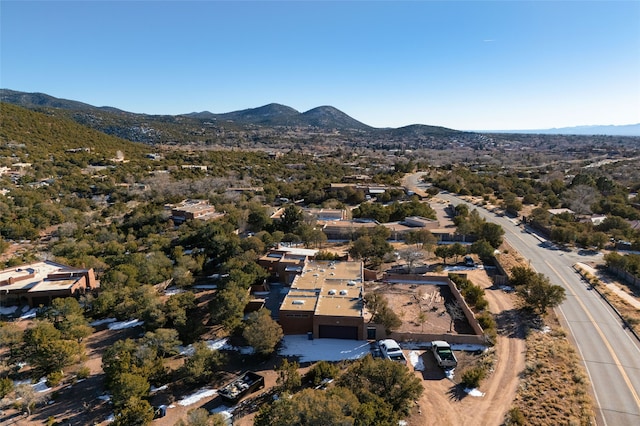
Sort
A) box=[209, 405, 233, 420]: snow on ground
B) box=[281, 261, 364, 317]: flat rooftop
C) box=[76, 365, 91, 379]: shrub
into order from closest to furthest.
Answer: box=[209, 405, 233, 420]: snow on ground < box=[76, 365, 91, 379]: shrub < box=[281, 261, 364, 317]: flat rooftop

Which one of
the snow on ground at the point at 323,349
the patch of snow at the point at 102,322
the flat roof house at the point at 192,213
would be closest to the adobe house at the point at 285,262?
the snow on ground at the point at 323,349

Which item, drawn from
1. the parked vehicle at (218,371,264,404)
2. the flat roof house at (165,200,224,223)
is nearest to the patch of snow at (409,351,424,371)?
the parked vehicle at (218,371,264,404)

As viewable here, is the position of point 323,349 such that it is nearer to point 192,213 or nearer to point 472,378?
point 472,378

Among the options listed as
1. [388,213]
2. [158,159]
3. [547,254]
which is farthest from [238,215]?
[158,159]

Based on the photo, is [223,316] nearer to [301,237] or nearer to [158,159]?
[301,237]

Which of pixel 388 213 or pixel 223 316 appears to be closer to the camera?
pixel 223 316

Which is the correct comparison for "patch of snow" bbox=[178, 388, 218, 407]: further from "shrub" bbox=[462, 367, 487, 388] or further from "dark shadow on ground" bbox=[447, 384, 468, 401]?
"shrub" bbox=[462, 367, 487, 388]
